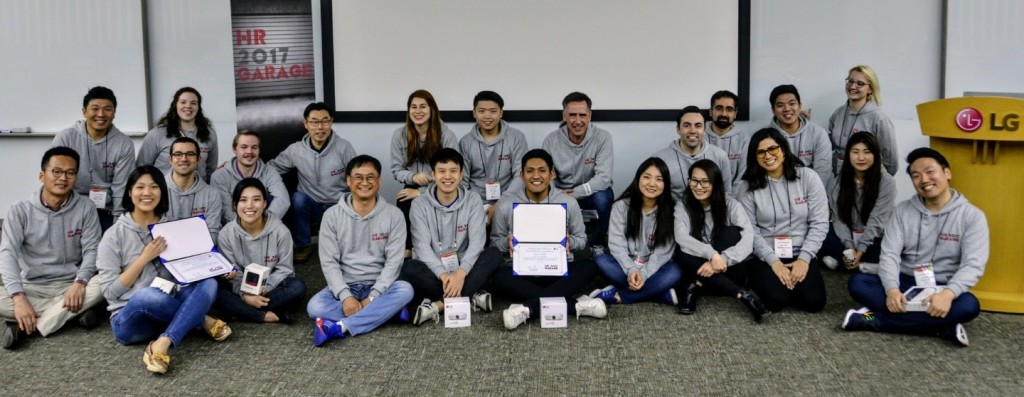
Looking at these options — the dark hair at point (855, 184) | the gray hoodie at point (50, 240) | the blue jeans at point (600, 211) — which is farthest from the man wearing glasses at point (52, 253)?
the dark hair at point (855, 184)

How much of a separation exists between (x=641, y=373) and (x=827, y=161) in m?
2.75

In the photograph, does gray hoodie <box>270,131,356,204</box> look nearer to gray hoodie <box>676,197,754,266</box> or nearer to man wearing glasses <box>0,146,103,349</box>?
man wearing glasses <box>0,146,103,349</box>

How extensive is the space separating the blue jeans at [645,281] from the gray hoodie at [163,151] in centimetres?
270

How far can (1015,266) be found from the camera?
3.90 m

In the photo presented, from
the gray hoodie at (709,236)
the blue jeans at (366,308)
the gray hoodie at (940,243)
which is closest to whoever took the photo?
the gray hoodie at (940,243)

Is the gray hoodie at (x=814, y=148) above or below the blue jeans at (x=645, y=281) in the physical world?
above

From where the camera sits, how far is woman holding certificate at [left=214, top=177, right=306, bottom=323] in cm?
387

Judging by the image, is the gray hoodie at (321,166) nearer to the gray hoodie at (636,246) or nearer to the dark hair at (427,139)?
the dark hair at (427,139)

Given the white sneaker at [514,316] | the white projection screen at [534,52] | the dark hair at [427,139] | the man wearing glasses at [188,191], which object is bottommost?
the white sneaker at [514,316]

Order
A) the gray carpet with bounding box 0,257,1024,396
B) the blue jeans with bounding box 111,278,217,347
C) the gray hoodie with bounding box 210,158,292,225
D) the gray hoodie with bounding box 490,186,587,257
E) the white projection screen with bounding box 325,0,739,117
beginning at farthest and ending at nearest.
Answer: the white projection screen with bounding box 325,0,739,117
the gray hoodie with bounding box 210,158,292,225
the gray hoodie with bounding box 490,186,587,257
the blue jeans with bounding box 111,278,217,347
the gray carpet with bounding box 0,257,1024,396

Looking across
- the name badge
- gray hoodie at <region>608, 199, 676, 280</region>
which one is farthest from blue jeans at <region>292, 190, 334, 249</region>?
the name badge

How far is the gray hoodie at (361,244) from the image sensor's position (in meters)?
3.98

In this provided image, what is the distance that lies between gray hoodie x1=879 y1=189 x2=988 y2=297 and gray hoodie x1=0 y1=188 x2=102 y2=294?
158 inches

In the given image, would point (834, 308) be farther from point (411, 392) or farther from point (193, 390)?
point (193, 390)
